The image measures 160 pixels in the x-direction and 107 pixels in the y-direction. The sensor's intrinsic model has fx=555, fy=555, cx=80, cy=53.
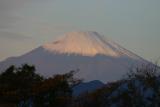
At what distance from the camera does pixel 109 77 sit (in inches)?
6964

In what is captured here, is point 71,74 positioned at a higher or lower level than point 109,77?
lower

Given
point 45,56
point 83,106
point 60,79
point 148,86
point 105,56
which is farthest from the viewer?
point 45,56

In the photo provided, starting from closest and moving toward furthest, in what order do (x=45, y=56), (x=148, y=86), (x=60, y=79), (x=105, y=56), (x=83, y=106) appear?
(x=148, y=86) → (x=60, y=79) → (x=83, y=106) → (x=105, y=56) → (x=45, y=56)

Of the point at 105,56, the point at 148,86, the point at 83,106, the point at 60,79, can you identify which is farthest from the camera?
the point at 105,56

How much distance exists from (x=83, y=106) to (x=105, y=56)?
128 metres

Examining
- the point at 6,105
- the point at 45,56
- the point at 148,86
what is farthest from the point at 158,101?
the point at 45,56

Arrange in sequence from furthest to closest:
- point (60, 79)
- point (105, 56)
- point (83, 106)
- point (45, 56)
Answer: point (45, 56) → point (105, 56) → point (83, 106) → point (60, 79)

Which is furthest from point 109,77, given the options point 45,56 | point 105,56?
point 45,56

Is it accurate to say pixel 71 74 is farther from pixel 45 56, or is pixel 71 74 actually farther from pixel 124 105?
pixel 45 56

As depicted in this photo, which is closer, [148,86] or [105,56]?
[148,86]

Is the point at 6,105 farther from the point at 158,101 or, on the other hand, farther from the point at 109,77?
the point at 109,77

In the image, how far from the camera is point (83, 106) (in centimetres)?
4778

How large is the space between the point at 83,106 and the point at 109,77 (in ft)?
425

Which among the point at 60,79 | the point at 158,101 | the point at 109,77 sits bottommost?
the point at 158,101
